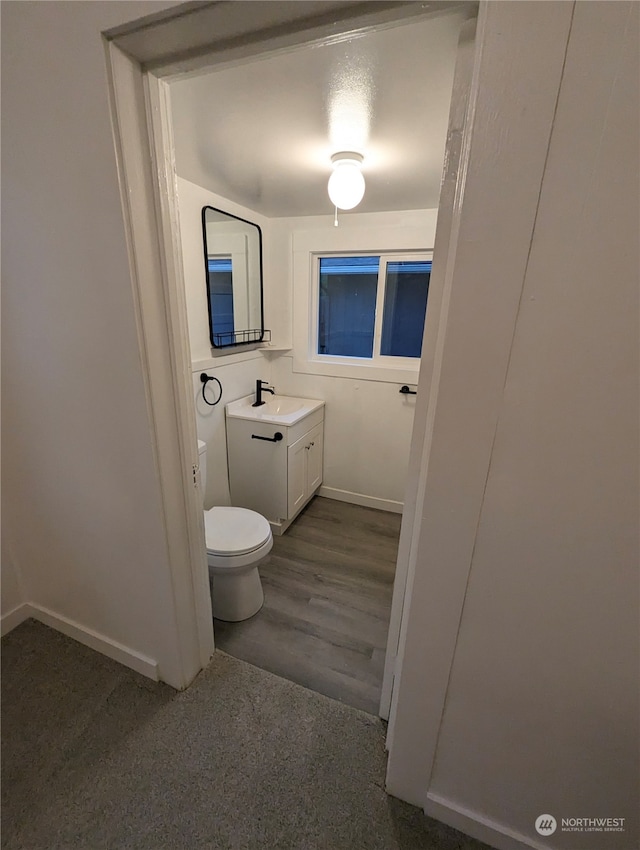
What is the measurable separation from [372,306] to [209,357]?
1215mm

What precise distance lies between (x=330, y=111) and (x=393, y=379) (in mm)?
1576

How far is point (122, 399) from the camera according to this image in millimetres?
1016

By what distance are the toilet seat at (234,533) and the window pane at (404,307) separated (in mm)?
1523

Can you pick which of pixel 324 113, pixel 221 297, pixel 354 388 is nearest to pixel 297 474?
pixel 354 388

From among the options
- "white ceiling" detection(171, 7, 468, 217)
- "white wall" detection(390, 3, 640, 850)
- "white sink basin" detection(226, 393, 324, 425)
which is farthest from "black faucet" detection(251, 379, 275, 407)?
"white wall" detection(390, 3, 640, 850)

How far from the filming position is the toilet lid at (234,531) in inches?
62.1

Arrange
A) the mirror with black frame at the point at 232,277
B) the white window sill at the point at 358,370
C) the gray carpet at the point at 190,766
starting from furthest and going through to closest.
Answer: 1. the white window sill at the point at 358,370
2. the mirror with black frame at the point at 232,277
3. the gray carpet at the point at 190,766

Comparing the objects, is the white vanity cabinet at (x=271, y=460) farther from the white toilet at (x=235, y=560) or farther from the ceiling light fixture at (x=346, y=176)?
the ceiling light fixture at (x=346, y=176)

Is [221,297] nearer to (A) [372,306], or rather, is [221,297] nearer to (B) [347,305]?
(B) [347,305]

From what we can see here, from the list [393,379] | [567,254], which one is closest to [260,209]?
[393,379]

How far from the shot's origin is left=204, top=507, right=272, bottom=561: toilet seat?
1.56 meters

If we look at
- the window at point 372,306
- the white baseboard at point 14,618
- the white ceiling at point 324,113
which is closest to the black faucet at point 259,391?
the window at point 372,306

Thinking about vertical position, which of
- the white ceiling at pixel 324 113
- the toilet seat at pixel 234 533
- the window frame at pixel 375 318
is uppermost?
the white ceiling at pixel 324 113

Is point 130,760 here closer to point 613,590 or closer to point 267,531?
point 267,531
